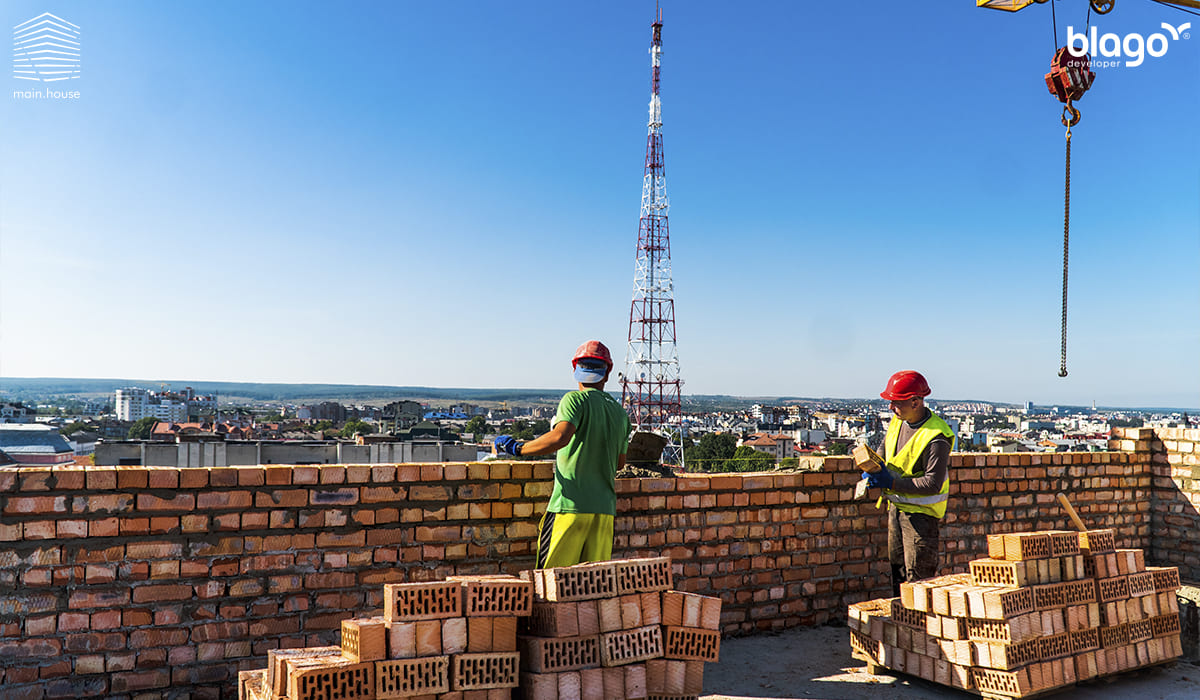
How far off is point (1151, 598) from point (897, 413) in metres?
1.97

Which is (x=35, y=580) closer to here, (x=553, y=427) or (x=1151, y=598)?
(x=553, y=427)

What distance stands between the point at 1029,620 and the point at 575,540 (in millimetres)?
2523

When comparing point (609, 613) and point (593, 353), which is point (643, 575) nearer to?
point (609, 613)

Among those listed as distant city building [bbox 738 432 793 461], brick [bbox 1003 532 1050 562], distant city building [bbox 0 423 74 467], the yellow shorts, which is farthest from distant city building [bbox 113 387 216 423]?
brick [bbox 1003 532 1050 562]

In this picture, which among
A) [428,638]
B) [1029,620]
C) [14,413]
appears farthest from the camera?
[14,413]

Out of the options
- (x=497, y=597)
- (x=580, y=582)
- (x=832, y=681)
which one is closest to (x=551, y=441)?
(x=580, y=582)

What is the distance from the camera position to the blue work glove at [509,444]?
411cm

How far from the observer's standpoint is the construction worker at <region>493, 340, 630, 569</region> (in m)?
4.18

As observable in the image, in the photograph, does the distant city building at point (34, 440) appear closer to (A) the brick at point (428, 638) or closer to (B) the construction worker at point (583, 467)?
(B) the construction worker at point (583, 467)

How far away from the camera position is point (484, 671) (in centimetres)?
350

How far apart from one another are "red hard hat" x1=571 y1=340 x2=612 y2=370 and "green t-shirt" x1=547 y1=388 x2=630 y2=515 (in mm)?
183

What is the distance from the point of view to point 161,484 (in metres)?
3.96

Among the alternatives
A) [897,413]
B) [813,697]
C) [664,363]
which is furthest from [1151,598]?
[664,363]

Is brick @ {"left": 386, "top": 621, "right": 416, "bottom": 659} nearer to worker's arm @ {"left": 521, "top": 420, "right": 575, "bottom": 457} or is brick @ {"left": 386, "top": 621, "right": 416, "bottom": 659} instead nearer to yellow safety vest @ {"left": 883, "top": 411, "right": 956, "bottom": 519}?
worker's arm @ {"left": 521, "top": 420, "right": 575, "bottom": 457}
